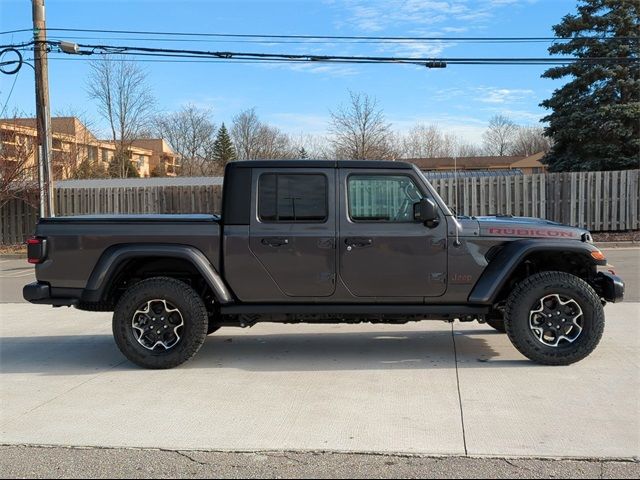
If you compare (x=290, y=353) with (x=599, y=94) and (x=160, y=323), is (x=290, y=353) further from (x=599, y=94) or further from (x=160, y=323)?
(x=599, y=94)

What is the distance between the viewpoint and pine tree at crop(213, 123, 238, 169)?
59.5 m

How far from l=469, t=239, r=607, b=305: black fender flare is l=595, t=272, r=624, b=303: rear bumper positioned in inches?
10.3

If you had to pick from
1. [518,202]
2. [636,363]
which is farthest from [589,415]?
[518,202]

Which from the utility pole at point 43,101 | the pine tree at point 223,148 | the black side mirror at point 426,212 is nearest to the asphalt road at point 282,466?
the black side mirror at point 426,212

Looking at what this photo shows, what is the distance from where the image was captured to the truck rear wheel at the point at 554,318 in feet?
17.9

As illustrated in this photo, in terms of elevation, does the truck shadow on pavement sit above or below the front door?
below

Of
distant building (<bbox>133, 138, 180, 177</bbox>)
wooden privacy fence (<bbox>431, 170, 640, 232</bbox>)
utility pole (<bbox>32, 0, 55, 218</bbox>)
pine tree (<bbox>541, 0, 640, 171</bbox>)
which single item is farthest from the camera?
distant building (<bbox>133, 138, 180, 177</bbox>)

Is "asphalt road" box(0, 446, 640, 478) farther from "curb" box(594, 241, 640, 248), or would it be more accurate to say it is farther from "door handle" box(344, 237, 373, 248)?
"curb" box(594, 241, 640, 248)

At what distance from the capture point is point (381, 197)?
18.6ft

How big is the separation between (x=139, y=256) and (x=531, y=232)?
12.1ft

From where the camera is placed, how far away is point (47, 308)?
948 centimetres

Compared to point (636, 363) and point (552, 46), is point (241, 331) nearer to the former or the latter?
point (636, 363)

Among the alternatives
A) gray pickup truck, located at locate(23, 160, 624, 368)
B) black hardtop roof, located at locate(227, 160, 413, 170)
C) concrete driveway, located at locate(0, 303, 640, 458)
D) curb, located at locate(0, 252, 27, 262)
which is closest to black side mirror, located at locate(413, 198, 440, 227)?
gray pickup truck, located at locate(23, 160, 624, 368)

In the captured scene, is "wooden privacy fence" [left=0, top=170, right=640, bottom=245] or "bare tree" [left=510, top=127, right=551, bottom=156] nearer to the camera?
"wooden privacy fence" [left=0, top=170, right=640, bottom=245]
